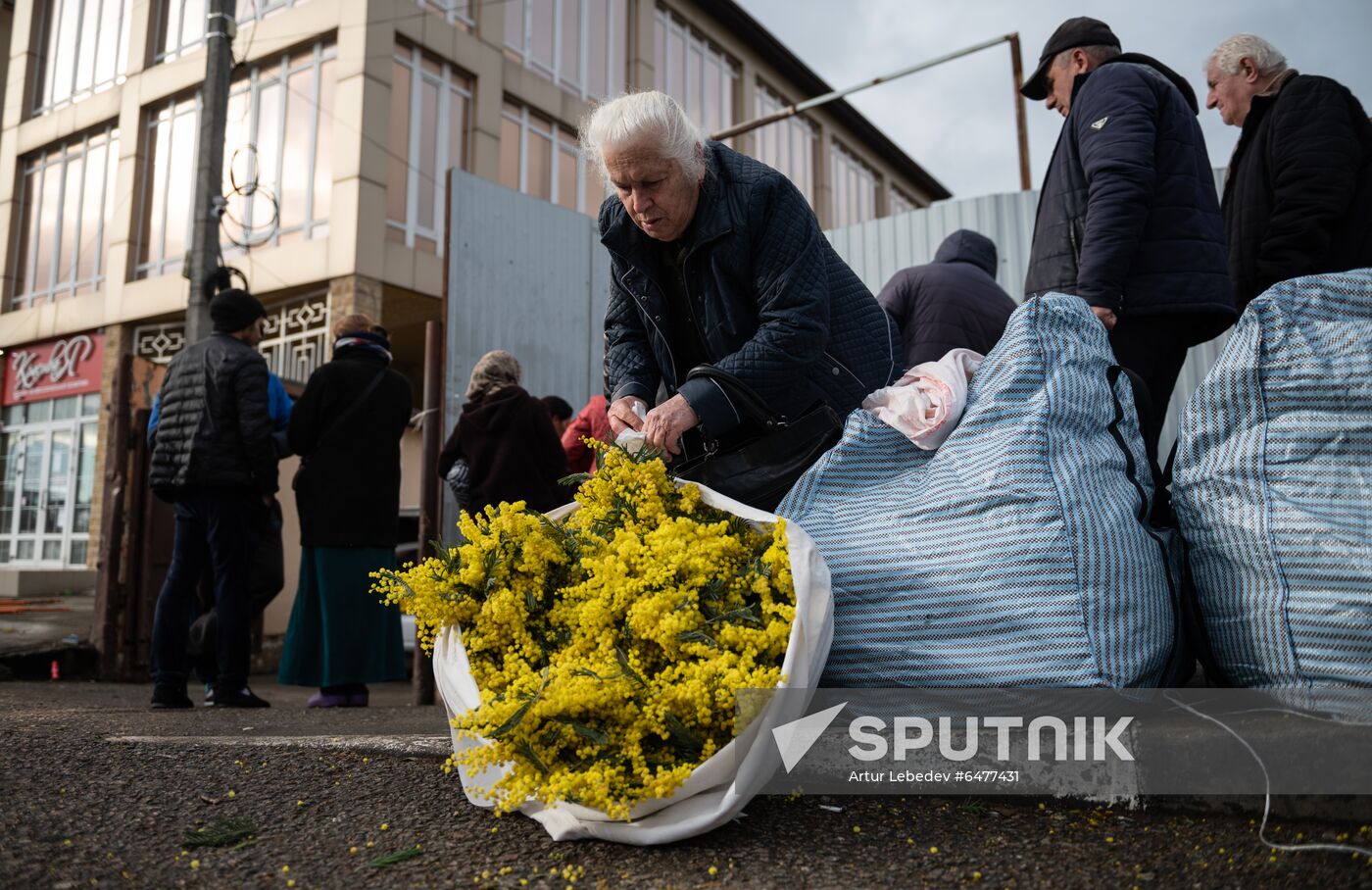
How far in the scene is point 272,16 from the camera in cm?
1162

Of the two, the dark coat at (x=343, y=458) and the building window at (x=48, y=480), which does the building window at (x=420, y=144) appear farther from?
the dark coat at (x=343, y=458)

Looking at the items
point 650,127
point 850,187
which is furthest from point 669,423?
point 850,187

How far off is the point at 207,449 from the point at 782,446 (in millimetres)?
2826

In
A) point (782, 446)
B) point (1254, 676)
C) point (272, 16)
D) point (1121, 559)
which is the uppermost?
point (272, 16)

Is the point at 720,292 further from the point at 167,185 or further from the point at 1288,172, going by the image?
the point at 167,185

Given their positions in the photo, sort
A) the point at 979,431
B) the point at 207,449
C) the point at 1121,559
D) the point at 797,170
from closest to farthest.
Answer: the point at 1121,559 → the point at 979,431 → the point at 207,449 → the point at 797,170

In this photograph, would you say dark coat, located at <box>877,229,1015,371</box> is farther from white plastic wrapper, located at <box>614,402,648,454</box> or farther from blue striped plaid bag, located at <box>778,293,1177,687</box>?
white plastic wrapper, located at <box>614,402,648,454</box>

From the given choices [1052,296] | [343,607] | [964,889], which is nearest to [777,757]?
[964,889]

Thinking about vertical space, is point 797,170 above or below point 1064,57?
above

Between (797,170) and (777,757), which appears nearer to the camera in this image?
(777,757)

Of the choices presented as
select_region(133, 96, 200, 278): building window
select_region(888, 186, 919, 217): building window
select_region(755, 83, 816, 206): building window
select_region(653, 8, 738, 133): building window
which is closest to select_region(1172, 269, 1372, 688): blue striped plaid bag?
select_region(133, 96, 200, 278): building window

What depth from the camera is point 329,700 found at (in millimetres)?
4227

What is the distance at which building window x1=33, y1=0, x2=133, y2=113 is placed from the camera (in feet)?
45.3

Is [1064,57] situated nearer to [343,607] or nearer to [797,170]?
[343,607]
